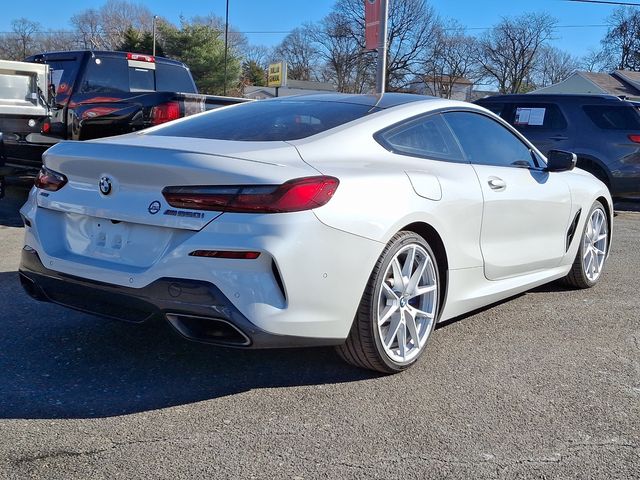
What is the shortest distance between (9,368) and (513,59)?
77.1 m

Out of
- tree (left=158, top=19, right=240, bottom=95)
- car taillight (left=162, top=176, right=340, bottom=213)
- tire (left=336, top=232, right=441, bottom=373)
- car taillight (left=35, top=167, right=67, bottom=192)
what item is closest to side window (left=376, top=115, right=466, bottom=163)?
tire (left=336, top=232, right=441, bottom=373)

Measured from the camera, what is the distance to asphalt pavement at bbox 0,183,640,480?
2.68m

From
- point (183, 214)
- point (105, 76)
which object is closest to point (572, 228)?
point (183, 214)

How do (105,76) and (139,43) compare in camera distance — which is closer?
(105,76)

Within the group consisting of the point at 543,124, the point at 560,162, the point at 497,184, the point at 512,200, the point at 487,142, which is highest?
the point at 543,124

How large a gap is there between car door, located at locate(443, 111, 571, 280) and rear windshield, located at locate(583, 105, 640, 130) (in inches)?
234

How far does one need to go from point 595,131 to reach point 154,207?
893 cm

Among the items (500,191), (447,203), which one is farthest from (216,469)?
(500,191)

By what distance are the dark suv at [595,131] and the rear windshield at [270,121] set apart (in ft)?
23.4

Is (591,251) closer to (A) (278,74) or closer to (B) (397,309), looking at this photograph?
(B) (397,309)

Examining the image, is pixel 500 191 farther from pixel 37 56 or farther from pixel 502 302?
pixel 37 56

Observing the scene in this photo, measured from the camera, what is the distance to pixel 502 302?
17.0 ft

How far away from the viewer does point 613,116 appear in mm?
10344

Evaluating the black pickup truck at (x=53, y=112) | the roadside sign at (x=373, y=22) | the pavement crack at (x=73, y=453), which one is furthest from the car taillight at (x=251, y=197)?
the roadside sign at (x=373, y=22)
